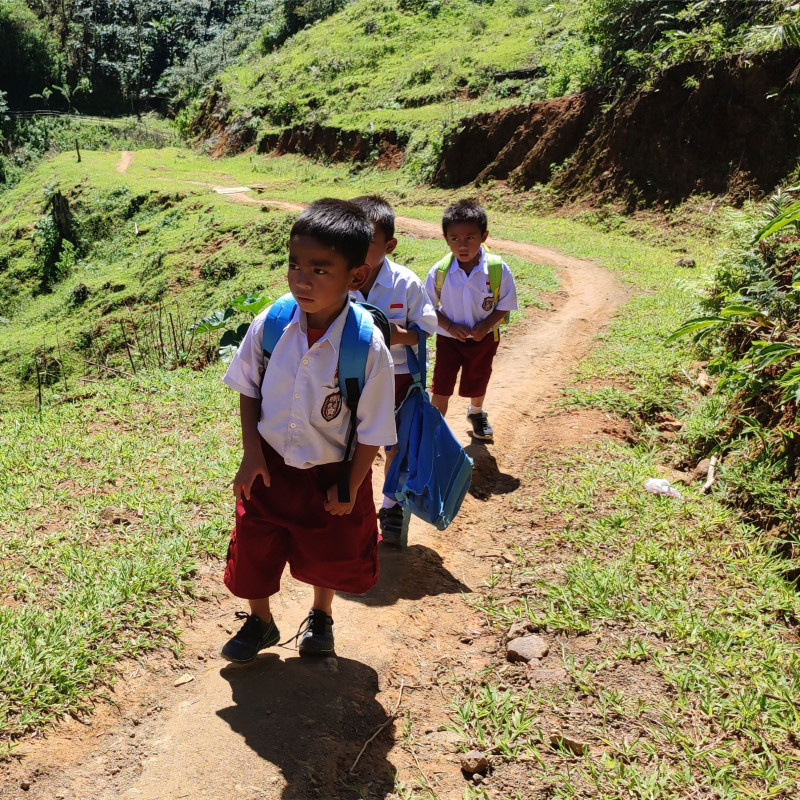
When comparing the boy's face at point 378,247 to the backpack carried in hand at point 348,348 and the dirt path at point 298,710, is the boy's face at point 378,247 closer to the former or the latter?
the backpack carried in hand at point 348,348

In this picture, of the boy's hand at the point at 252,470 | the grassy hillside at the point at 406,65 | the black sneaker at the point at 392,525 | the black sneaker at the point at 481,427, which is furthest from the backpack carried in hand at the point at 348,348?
the grassy hillside at the point at 406,65

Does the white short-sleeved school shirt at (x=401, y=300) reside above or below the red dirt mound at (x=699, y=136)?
below

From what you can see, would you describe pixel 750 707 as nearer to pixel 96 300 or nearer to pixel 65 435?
pixel 65 435

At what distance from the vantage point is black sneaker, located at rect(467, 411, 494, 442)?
17.2 ft

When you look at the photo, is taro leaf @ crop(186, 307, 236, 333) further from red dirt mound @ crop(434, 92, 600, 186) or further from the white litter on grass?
red dirt mound @ crop(434, 92, 600, 186)

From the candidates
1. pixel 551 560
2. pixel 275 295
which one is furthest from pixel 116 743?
pixel 275 295

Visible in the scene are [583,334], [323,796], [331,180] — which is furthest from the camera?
[331,180]

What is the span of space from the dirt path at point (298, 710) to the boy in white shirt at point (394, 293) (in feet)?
3.27

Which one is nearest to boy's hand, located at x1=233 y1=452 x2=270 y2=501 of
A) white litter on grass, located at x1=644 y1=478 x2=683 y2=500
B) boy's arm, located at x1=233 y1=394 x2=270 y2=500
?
boy's arm, located at x1=233 y1=394 x2=270 y2=500

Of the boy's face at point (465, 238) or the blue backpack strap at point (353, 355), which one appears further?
the boy's face at point (465, 238)

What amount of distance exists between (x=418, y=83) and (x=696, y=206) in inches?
683

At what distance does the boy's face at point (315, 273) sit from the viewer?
2314 millimetres

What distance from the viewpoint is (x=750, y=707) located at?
2619mm

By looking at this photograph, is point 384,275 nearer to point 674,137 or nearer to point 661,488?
point 661,488
